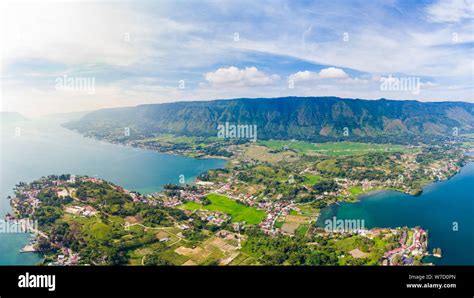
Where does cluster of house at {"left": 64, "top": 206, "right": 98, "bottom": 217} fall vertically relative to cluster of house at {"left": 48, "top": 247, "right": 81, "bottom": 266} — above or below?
above

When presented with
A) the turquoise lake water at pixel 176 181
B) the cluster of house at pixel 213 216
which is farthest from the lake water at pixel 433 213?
the cluster of house at pixel 213 216

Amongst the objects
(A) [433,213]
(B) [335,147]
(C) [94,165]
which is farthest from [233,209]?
(B) [335,147]

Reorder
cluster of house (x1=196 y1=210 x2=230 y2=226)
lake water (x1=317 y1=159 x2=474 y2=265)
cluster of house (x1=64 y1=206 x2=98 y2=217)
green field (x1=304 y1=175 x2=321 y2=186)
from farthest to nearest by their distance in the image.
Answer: green field (x1=304 y1=175 x2=321 y2=186)
cluster of house (x1=196 y1=210 x2=230 y2=226)
cluster of house (x1=64 y1=206 x2=98 y2=217)
lake water (x1=317 y1=159 x2=474 y2=265)

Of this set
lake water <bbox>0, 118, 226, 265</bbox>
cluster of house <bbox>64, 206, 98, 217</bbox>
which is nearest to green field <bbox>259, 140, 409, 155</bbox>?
lake water <bbox>0, 118, 226, 265</bbox>

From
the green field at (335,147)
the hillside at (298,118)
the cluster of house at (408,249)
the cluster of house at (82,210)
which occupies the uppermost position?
the hillside at (298,118)

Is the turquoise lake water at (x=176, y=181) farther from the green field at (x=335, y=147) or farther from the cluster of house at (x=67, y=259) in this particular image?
the green field at (x=335, y=147)

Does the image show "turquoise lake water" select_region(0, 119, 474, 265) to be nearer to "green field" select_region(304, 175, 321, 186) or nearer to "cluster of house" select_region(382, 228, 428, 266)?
"cluster of house" select_region(382, 228, 428, 266)
